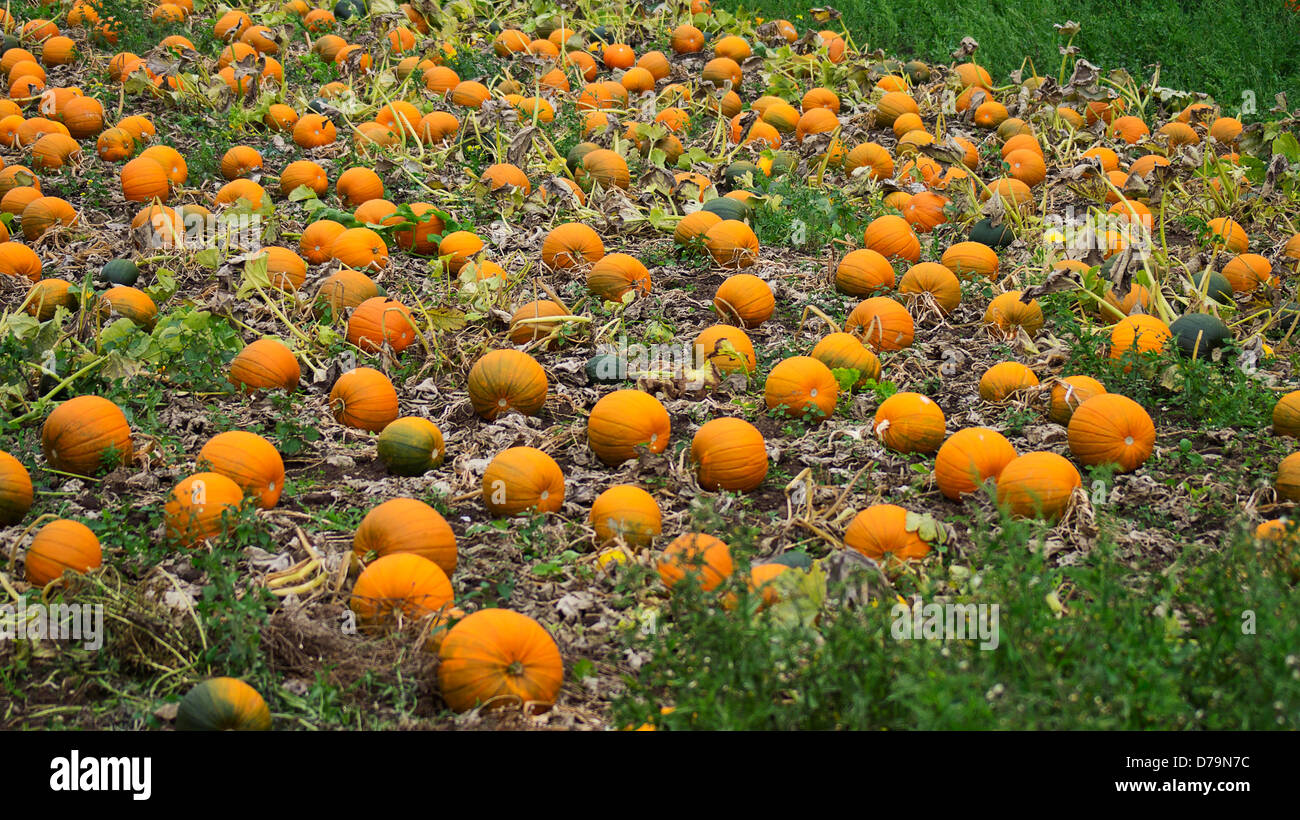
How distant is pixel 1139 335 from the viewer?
19.0 ft

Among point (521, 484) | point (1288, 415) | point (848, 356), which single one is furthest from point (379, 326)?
point (1288, 415)

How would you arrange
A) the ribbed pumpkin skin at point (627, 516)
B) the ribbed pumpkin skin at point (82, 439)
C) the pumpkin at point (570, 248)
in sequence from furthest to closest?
the pumpkin at point (570, 248)
the ribbed pumpkin skin at point (82, 439)
the ribbed pumpkin skin at point (627, 516)

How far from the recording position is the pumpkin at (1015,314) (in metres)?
6.38

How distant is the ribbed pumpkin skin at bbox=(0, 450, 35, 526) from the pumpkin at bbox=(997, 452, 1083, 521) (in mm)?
4196

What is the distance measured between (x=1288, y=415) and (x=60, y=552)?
18.2 feet

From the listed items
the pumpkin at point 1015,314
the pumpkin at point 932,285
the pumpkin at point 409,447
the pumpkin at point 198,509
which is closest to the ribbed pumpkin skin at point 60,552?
the pumpkin at point 198,509

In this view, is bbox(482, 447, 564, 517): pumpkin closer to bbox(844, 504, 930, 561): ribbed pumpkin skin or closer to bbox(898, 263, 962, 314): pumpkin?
bbox(844, 504, 930, 561): ribbed pumpkin skin

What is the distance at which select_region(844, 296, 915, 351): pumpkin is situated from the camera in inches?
245

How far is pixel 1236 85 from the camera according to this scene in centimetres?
1007

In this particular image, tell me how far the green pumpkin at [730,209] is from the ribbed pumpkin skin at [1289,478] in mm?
3920

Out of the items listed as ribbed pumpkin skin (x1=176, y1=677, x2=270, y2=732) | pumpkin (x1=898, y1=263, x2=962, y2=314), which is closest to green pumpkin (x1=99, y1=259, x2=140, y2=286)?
ribbed pumpkin skin (x1=176, y1=677, x2=270, y2=732)

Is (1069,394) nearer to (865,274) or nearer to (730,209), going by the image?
(865,274)

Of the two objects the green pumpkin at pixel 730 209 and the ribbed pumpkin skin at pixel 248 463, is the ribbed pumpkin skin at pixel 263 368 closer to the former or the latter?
the ribbed pumpkin skin at pixel 248 463

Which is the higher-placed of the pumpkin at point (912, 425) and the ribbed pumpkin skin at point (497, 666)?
the pumpkin at point (912, 425)
